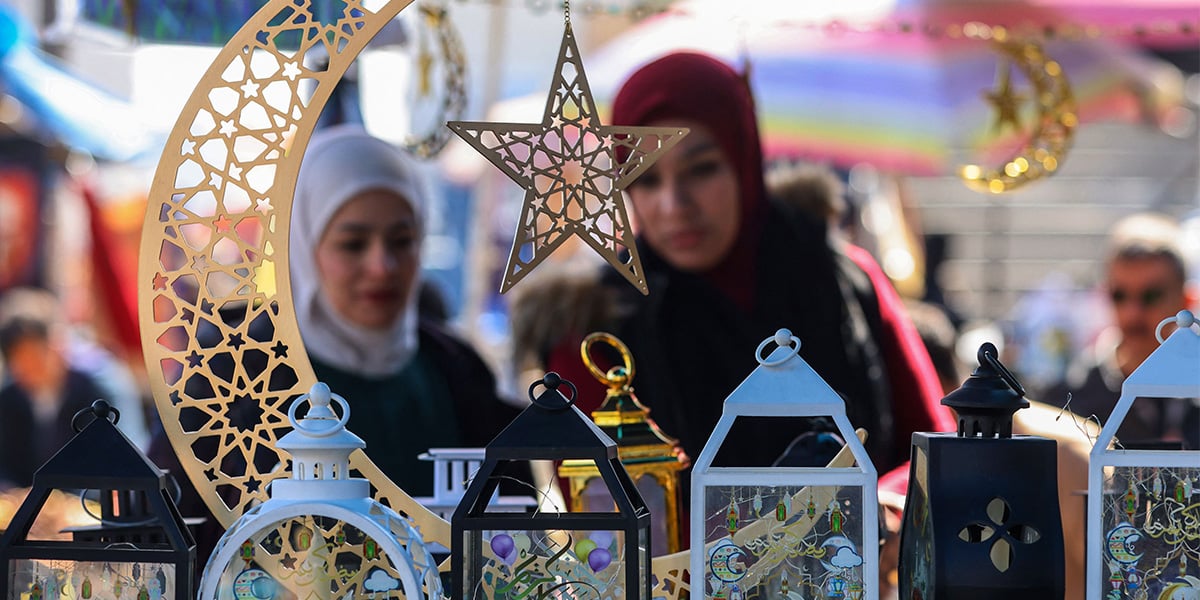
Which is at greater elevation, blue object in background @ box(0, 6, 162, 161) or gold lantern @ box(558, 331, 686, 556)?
blue object in background @ box(0, 6, 162, 161)

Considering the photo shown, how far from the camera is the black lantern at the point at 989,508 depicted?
1.12 meters

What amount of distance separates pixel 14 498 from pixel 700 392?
1214mm

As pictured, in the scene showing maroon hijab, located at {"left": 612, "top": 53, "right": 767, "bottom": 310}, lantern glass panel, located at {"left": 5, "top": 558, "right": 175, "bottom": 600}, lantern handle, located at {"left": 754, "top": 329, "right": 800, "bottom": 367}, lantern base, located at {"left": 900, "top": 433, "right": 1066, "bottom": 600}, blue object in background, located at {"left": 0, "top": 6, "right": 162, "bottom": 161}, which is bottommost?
lantern glass panel, located at {"left": 5, "top": 558, "right": 175, "bottom": 600}

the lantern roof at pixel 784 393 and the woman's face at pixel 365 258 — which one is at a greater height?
the woman's face at pixel 365 258

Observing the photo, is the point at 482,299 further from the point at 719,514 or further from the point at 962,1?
the point at 719,514

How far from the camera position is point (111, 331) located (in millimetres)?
3607

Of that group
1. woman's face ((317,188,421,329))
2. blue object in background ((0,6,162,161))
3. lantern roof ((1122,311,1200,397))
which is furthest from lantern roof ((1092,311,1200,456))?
blue object in background ((0,6,162,161))

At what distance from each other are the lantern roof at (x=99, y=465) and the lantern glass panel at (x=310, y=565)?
4.1 inches

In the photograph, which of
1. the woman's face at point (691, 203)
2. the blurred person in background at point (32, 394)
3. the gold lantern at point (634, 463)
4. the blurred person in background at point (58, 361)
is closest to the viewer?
the gold lantern at point (634, 463)

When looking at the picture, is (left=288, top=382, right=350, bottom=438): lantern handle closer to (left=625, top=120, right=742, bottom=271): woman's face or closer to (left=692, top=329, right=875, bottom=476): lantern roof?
(left=692, top=329, right=875, bottom=476): lantern roof

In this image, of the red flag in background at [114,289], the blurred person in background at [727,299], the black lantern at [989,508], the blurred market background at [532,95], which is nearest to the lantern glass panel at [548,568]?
the black lantern at [989,508]

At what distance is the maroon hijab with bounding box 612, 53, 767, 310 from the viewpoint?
2.03 metres

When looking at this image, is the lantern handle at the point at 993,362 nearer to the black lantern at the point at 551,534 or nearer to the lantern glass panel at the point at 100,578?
the black lantern at the point at 551,534

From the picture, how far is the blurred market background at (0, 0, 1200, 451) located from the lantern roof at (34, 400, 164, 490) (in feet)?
4.02
